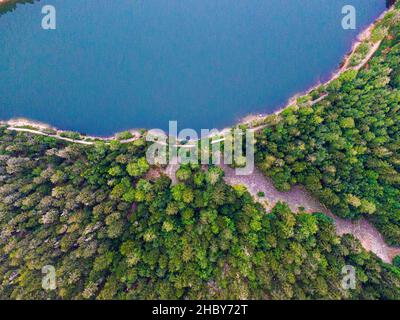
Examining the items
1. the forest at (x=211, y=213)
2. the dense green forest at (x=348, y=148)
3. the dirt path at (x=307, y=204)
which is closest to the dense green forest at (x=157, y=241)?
the forest at (x=211, y=213)

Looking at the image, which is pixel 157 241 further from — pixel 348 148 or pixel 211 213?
pixel 348 148

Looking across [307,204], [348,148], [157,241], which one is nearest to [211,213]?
[157,241]

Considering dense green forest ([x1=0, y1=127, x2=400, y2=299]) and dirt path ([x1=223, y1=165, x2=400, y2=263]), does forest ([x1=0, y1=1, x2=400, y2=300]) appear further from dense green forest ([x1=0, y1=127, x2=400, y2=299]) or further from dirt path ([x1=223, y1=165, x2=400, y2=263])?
dirt path ([x1=223, y1=165, x2=400, y2=263])

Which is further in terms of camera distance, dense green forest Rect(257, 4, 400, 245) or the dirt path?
the dirt path

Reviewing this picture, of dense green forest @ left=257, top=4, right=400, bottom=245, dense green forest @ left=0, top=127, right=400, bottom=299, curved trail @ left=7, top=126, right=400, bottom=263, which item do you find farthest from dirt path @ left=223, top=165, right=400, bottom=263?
dense green forest @ left=0, top=127, right=400, bottom=299

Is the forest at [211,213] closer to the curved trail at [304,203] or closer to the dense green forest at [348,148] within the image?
the dense green forest at [348,148]
